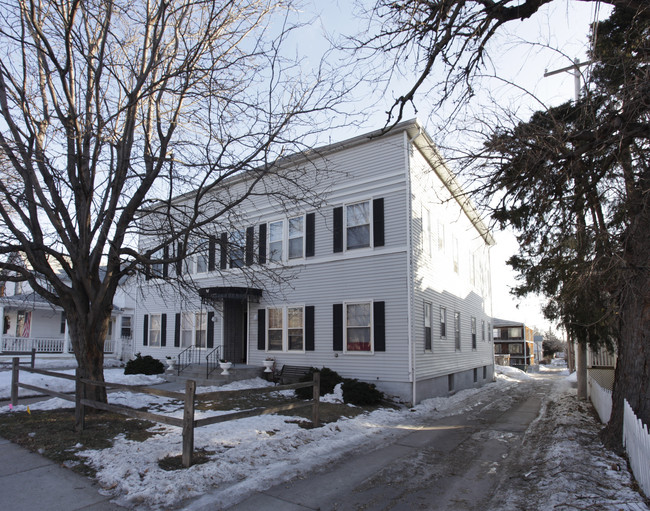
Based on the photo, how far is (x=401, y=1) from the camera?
230 inches

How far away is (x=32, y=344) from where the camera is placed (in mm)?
26844

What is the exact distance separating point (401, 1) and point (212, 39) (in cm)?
439

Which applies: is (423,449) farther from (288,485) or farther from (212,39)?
(212,39)

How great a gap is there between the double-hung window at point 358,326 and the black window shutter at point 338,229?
6.58 ft

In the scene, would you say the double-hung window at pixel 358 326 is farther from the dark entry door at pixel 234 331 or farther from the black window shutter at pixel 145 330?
the black window shutter at pixel 145 330

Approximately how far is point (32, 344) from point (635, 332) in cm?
3011

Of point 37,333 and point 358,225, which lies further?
point 37,333

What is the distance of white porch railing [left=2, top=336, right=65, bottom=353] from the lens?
83.3ft

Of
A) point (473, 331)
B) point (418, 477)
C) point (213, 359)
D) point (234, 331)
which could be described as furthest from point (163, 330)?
point (418, 477)

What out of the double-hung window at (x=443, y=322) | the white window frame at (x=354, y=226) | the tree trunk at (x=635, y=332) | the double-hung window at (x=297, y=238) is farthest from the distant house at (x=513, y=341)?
the tree trunk at (x=635, y=332)

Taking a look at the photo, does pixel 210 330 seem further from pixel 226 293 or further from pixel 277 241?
pixel 277 241

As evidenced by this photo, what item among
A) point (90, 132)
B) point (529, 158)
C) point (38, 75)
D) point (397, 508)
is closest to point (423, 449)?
point (397, 508)

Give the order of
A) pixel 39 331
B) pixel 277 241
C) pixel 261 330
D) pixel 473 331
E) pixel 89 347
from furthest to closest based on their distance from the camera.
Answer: pixel 39 331 < pixel 473 331 < pixel 277 241 < pixel 261 330 < pixel 89 347

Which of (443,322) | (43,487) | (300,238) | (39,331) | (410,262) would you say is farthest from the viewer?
(39,331)
